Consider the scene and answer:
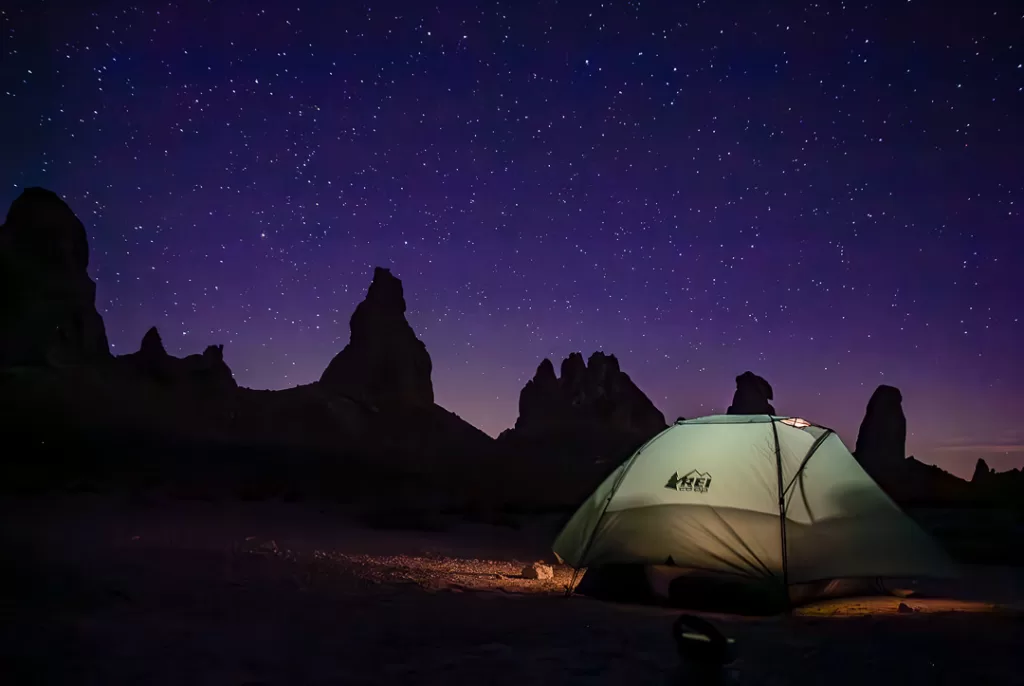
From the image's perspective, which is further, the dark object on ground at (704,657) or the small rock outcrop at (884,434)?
the small rock outcrop at (884,434)

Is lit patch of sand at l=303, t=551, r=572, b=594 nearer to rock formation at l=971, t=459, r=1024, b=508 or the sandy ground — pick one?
the sandy ground

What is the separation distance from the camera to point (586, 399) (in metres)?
116

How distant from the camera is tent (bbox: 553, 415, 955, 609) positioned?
10.2 m

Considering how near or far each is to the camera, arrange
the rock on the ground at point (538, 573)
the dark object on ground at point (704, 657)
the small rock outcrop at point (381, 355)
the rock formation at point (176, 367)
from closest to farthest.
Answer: the dark object on ground at point (704, 657), the rock on the ground at point (538, 573), the rock formation at point (176, 367), the small rock outcrop at point (381, 355)

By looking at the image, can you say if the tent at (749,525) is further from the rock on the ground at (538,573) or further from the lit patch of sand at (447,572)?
the rock on the ground at (538,573)

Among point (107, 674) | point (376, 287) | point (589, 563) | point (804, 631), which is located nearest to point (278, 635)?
point (107, 674)

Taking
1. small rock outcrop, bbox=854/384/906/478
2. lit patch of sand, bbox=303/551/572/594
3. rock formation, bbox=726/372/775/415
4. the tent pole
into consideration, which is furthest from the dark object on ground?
rock formation, bbox=726/372/775/415

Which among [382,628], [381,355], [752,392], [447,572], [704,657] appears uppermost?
[381,355]

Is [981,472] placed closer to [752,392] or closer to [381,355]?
[752,392]

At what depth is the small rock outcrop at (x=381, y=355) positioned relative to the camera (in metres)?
105

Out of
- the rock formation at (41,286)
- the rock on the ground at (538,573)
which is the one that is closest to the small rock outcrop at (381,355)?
the rock formation at (41,286)

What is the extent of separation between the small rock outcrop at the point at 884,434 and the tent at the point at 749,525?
6789cm

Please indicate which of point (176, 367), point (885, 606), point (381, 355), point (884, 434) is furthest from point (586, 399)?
point (885, 606)

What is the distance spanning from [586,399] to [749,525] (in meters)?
106
